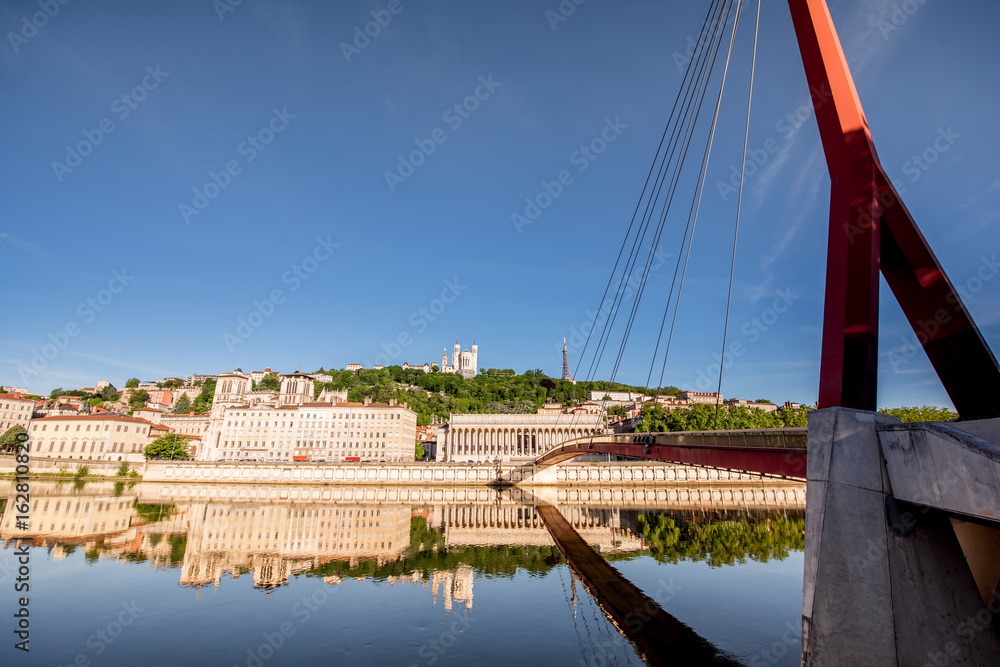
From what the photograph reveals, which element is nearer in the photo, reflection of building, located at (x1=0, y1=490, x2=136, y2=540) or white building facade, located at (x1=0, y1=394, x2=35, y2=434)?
reflection of building, located at (x1=0, y1=490, x2=136, y2=540)

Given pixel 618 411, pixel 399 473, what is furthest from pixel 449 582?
pixel 618 411

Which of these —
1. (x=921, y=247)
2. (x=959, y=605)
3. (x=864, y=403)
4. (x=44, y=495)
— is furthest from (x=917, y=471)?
(x=44, y=495)

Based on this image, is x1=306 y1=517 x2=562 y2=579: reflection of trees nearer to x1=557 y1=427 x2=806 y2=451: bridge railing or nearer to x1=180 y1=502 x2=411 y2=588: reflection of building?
x1=180 y1=502 x2=411 y2=588: reflection of building

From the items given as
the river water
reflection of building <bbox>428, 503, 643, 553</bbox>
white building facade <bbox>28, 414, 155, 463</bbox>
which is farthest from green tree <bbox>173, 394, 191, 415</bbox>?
reflection of building <bbox>428, 503, 643, 553</bbox>

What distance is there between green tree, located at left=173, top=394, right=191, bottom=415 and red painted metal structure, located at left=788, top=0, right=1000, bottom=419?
151 m

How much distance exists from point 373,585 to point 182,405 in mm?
139103

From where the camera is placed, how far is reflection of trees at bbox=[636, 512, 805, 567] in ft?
91.9

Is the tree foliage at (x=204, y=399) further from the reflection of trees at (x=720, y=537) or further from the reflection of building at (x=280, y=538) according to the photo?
the reflection of trees at (x=720, y=537)

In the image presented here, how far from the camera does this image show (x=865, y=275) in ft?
31.7

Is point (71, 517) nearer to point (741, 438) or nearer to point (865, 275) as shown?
point (741, 438)

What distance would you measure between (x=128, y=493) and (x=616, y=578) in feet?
188

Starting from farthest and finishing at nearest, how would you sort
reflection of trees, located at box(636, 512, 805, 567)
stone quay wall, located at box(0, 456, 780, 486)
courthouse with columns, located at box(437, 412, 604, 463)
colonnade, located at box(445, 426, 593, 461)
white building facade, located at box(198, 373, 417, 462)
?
1. courthouse with columns, located at box(437, 412, 604, 463)
2. colonnade, located at box(445, 426, 593, 461)
3. white building facade, located at box(198, 373, 417, 462)
4. stone quay wall, located at box(0, 456, 780, 486)
5. reflection of trees, located at box(636, 512, 805, 567)

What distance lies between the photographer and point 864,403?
9.20 metres

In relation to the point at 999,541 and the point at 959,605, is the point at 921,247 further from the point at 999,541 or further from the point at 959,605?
the point at 959,605
